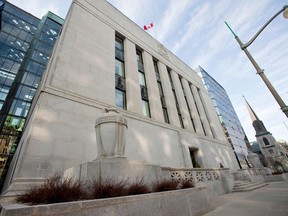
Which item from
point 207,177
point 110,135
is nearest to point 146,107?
point 207,177

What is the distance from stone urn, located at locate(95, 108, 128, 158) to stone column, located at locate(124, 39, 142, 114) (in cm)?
690

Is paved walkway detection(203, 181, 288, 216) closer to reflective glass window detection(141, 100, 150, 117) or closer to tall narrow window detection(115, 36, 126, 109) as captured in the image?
reflective glass window detection(141, 100, 150, 117)

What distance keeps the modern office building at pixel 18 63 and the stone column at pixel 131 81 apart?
16.6 m

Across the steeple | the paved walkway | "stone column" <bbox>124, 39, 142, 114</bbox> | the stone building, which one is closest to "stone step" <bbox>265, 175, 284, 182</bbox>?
the paved walkway

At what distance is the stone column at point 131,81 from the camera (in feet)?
41.9

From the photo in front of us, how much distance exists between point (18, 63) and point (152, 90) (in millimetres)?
24412

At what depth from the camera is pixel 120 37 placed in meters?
16.8

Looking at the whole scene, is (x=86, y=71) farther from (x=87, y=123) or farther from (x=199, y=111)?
(x=199, y=111)

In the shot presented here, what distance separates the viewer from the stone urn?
5.00 m

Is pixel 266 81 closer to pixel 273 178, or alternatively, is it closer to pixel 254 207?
pixel 254 207

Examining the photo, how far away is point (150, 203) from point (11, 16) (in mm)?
39436

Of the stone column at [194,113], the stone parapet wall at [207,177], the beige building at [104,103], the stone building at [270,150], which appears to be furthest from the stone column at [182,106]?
the stone building at [270,150]

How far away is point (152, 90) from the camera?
15.6 meters

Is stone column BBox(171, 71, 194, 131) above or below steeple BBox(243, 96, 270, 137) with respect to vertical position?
below
